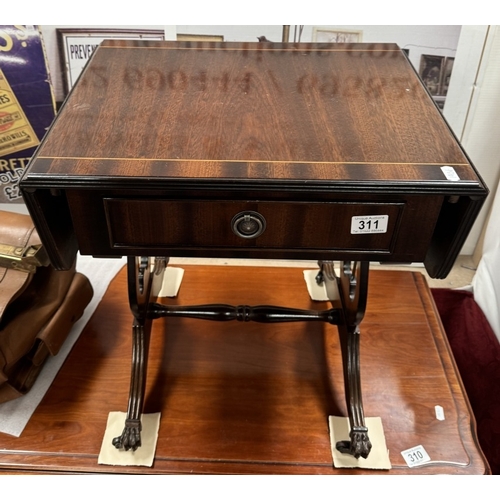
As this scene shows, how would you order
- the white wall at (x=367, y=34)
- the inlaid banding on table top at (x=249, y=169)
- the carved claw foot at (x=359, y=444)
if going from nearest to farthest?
the inlaid banding on table top at (x=249, y=169), the carved claw foot at (x=359, y=444), the white wall at (x=367, y=34)

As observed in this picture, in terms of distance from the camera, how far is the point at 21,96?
132 centimetres

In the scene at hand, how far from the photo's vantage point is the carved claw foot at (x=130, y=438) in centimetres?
94

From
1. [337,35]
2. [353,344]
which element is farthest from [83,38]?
[353,344]

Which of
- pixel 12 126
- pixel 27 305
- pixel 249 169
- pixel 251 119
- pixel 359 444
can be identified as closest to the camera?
pixel 249 169

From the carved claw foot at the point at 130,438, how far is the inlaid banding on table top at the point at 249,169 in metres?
0.51

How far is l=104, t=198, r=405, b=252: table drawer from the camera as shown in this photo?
67cm

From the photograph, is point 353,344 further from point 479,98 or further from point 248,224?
point 479,98

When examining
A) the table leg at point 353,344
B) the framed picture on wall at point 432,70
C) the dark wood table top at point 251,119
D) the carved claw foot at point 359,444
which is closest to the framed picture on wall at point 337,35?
the framed picture on wall at point 432,70

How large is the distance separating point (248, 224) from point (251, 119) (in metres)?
0.17

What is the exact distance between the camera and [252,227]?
685 mm

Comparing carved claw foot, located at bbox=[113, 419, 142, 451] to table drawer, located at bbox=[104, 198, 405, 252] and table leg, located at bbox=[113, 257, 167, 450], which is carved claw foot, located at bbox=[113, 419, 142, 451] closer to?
table leg, located at bbox=[113, 257, 167, 450]

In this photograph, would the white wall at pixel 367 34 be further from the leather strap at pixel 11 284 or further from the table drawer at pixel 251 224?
the table drawer at pixel 251 224

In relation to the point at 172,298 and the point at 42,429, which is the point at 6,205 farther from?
the point at 42,429
